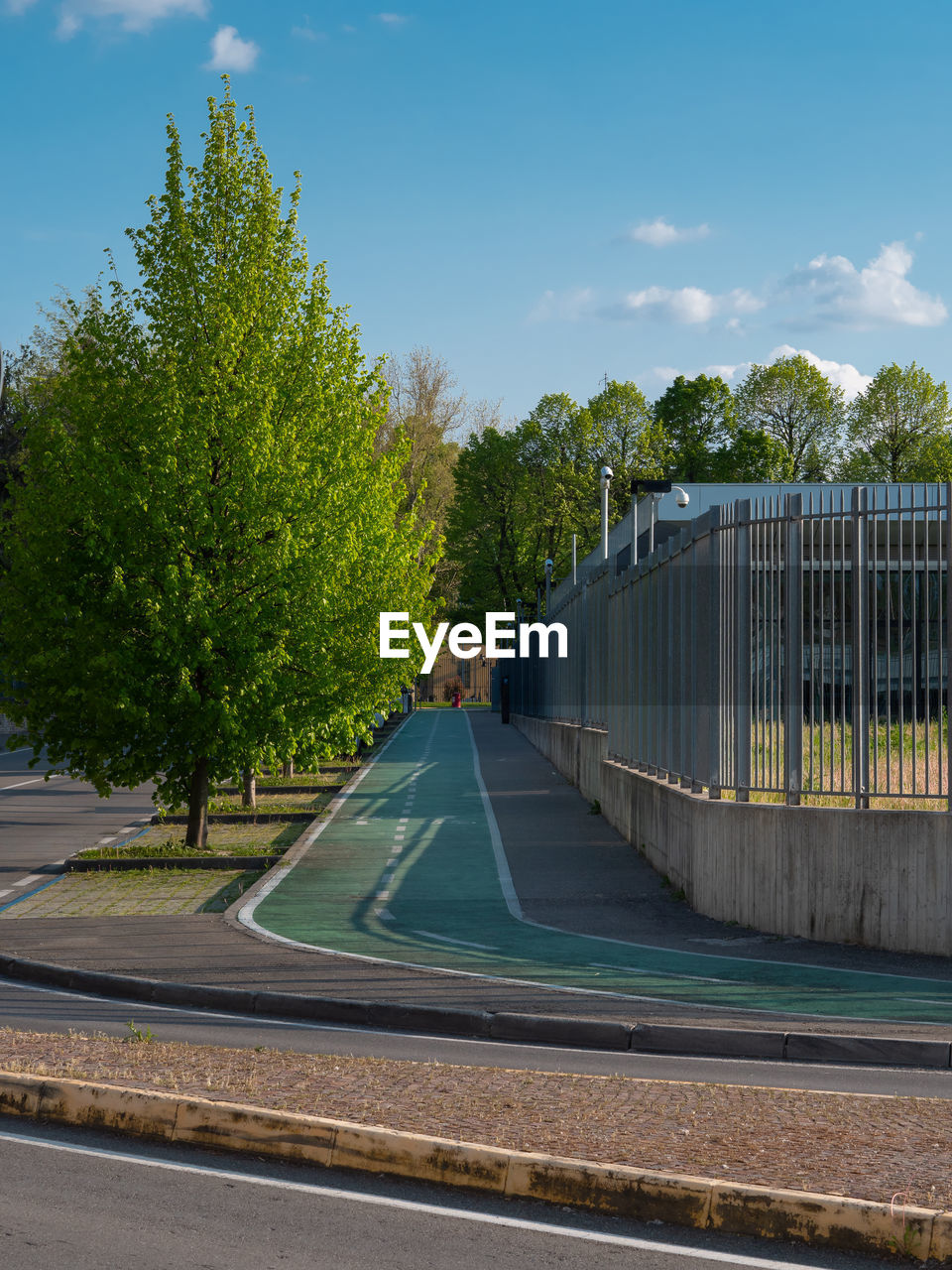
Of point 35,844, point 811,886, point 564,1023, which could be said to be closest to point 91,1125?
point 564,1023

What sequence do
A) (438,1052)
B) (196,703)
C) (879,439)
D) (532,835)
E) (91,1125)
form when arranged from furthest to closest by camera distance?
(879,439) < (532,835) < (196,703) < (438,1052) < (91,1125)

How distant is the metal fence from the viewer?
468 inches

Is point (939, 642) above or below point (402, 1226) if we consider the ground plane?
above

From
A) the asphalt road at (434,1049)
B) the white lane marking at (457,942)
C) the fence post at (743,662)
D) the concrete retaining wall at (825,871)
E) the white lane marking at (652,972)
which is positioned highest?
the fence post at (743,662)

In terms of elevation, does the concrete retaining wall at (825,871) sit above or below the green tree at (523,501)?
below

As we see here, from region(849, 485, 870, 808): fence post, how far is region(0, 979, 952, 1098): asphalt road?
4015mm

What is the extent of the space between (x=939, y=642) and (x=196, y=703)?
958 centimetres

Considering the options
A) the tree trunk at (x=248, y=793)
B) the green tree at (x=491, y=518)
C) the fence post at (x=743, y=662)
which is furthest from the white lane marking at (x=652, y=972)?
the green tree at (x=491, y=518)

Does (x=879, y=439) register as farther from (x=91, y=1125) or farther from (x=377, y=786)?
(x=91, y=1125)

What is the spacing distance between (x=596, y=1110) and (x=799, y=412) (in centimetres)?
7727

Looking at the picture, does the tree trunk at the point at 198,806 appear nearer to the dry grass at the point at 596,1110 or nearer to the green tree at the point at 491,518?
the dry grass at the point at 596,1110

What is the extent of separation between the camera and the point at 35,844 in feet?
71.4

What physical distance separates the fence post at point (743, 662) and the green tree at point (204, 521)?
21.4 ft

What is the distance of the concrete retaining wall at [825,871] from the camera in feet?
38.3
